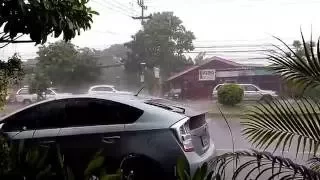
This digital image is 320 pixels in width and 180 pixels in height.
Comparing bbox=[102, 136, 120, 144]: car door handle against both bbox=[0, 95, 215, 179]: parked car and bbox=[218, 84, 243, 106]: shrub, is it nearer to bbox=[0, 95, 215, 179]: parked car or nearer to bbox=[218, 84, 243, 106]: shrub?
bbox=[0, 95, 215, 179]: parked car

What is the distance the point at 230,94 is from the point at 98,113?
19.2 meters

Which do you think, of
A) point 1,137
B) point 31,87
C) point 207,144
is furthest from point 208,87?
point 1,137

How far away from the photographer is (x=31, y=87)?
98.1ft

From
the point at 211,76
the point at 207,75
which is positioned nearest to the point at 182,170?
the point at 207,75

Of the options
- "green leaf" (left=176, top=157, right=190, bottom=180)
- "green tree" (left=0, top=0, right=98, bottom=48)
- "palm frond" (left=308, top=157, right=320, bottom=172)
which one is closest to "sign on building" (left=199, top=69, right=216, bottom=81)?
"green tree" (left=0, top=0, right=98, bottom=48)

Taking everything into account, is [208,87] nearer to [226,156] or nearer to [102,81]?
[102,81]

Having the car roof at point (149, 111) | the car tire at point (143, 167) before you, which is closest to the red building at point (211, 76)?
the car roof at point (149, 111)

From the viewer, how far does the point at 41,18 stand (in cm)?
350

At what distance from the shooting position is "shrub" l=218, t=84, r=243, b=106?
24281 mm

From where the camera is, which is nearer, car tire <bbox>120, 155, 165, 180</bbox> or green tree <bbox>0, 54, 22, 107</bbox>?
green tree <bbox>0, 54, 22, 107</bbox>

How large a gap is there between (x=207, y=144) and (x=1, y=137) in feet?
10.1

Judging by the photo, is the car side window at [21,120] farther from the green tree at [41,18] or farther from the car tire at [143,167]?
the green tree at [41,18]

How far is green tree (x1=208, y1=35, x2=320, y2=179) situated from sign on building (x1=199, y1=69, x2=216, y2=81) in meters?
31.4

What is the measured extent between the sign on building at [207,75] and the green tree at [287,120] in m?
31.4
